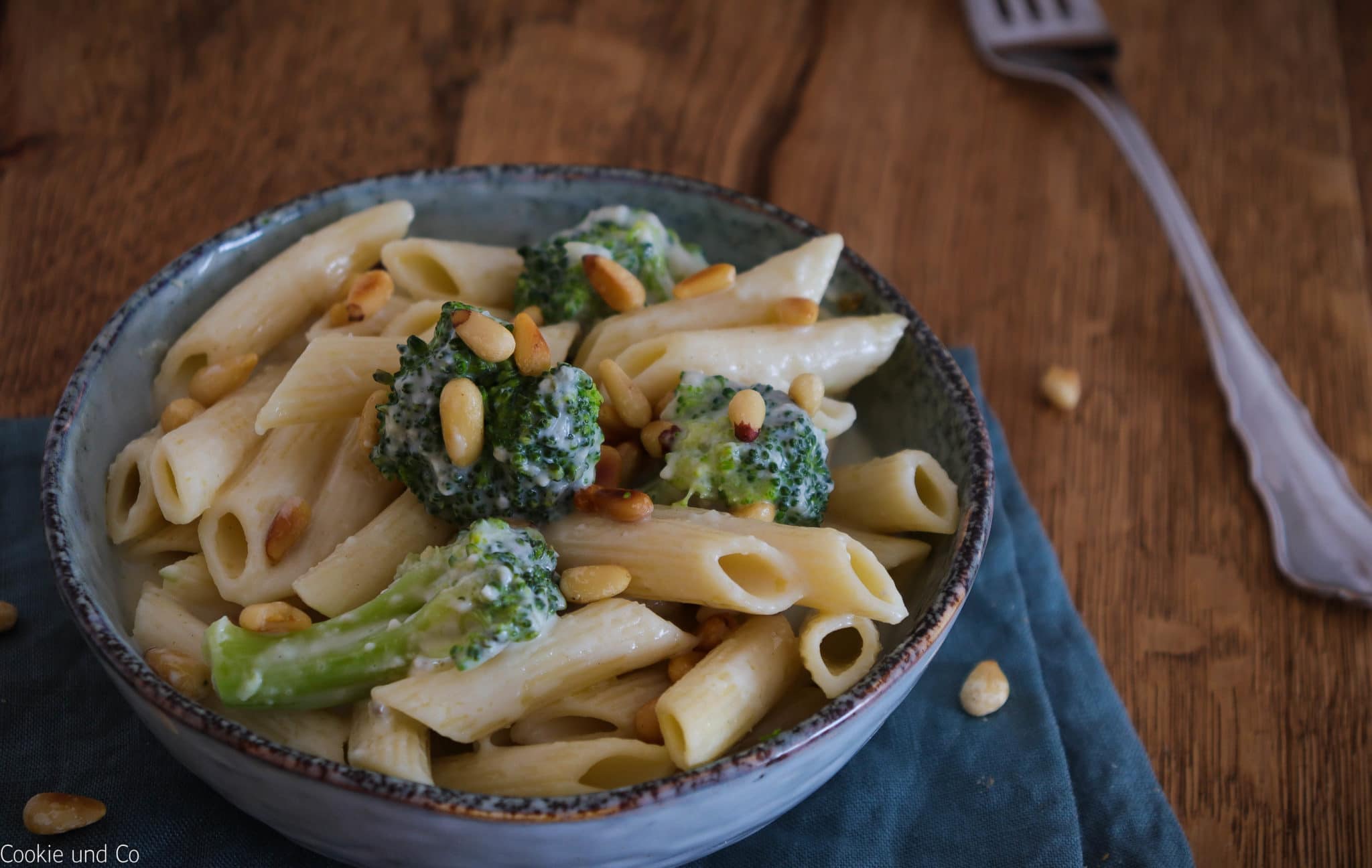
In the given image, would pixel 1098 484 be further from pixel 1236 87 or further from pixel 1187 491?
pixel 1236 87

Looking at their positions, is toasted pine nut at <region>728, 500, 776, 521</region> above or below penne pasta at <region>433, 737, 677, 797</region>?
above

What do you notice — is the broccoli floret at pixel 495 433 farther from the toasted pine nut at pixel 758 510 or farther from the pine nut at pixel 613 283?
the pine nut at pixel 613 283

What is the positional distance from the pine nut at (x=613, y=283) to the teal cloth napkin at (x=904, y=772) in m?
0.82

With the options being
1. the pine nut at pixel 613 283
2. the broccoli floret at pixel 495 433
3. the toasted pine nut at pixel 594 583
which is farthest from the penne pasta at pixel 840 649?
the pine nut at pixel 613 283

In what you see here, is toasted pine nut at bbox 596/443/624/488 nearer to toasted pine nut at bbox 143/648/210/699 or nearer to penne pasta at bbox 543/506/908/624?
penne pasta at bbox 543/506/908/624

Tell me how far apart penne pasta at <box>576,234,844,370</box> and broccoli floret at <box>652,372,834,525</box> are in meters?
0.20

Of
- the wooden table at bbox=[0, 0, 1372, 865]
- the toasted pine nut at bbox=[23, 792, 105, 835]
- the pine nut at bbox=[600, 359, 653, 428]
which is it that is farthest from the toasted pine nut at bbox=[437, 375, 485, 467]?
the wooden table at bbox=[0, 0, 1372, 865]

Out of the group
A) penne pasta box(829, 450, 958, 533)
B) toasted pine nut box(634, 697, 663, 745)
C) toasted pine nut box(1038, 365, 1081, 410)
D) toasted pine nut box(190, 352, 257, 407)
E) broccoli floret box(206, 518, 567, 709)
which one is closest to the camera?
broccoli floret box(206, 518, 567, 709)

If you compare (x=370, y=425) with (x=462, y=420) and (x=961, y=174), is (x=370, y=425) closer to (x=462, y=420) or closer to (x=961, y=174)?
(x=462, y=420)

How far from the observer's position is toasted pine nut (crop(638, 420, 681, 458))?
178 centimetres

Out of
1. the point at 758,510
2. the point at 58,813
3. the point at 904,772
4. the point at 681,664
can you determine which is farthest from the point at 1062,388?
the point at 58,813

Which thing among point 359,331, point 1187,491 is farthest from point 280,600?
point 1187,491

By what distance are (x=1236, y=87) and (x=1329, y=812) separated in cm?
236

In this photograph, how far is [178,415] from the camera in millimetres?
1896
